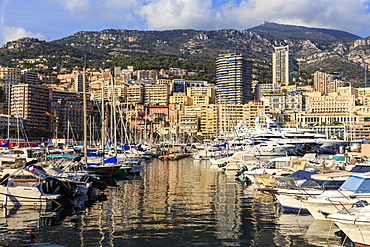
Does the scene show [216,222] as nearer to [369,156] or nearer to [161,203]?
[161,203]

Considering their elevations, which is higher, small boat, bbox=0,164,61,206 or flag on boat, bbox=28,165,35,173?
flag on boat, bbox=28,165,35,173

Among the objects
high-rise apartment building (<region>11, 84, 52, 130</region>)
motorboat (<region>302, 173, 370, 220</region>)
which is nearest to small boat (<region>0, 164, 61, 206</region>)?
motorboat (<region>302, 173, 370, 220</region>)

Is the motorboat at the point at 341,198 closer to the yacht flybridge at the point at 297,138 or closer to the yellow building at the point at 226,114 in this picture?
the yacht flybridge at the point at 297,138

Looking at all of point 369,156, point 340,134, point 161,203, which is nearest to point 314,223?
point 161,203

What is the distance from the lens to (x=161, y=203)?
29.4 m

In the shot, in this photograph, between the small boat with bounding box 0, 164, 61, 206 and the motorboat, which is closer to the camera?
the motorboat

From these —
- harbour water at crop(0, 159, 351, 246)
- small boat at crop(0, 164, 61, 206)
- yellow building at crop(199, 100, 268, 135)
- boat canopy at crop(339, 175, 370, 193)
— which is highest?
yellow building at crop(199, 100, 268, 135)

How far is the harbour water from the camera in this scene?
19359 mm

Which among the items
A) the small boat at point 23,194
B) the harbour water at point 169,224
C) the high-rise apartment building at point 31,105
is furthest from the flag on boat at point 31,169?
the high-rise apartment building at point 31,105

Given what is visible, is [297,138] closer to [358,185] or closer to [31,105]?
[358,185]

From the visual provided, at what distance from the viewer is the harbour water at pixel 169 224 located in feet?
63.5

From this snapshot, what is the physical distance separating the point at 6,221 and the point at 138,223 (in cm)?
653

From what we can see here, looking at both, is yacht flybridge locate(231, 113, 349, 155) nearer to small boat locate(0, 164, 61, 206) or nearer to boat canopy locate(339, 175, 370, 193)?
boat canopy locate(339, 175, 370, 193)

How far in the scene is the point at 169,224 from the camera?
22.5 meters
